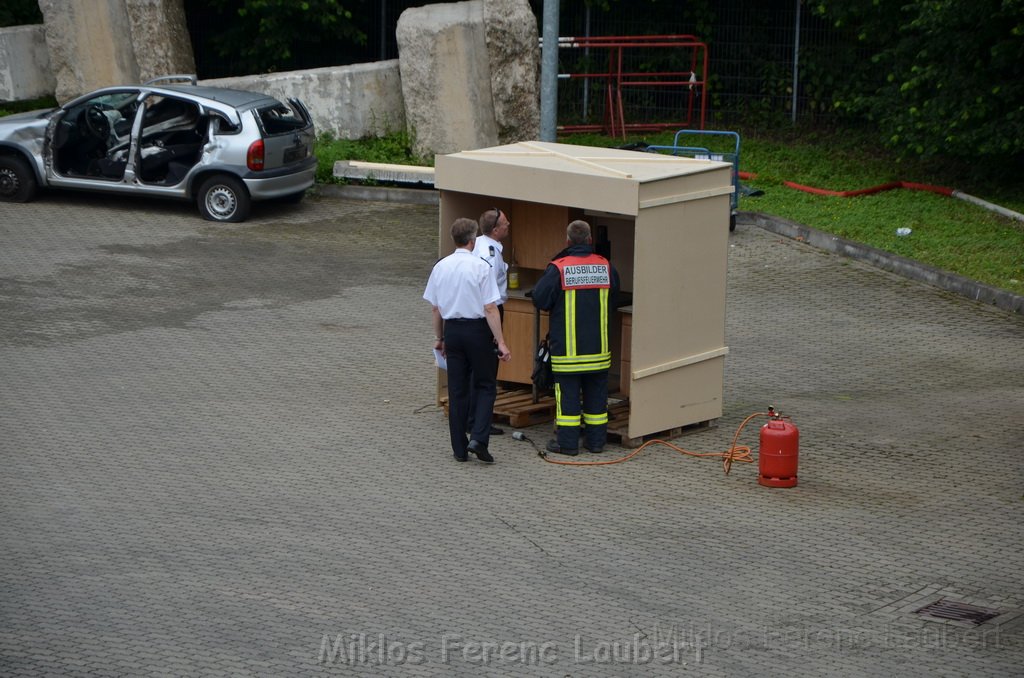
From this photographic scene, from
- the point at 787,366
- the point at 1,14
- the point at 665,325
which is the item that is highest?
the point at 1,14

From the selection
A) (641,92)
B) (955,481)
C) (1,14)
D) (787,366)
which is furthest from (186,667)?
(1,14)

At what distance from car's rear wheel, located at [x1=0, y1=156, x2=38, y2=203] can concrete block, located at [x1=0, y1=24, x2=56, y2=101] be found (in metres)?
6.42

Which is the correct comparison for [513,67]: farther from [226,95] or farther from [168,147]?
[168,147]

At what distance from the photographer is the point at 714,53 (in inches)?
1000

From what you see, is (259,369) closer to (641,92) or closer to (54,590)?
(54,590)

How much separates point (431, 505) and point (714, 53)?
18285 millimetres

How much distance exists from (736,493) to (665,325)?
157cm

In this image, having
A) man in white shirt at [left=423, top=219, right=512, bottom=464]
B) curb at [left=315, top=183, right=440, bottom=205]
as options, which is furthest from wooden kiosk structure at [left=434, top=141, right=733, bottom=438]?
curb at [left=315, top=183, right=440, bottom=205]

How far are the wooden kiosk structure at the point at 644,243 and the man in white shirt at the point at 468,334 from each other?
0.98 meters

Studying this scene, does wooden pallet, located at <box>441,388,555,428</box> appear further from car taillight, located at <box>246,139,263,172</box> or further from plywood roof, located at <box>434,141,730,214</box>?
car taillight, located at <box>246,139,263,172</box>

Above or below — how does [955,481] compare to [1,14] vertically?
below

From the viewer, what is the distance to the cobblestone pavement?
691cm

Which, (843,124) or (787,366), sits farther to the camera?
(843,124)

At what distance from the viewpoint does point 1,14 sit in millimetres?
25016
